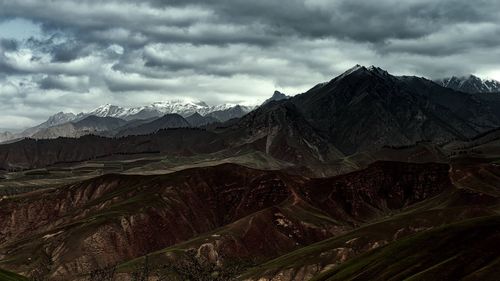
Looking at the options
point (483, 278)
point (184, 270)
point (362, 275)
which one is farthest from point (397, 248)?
point (184, 270)

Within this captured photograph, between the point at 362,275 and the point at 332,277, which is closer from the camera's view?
the point at 362,275

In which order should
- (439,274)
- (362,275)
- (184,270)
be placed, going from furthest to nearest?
(184,270)
(362,275)
(439,274)

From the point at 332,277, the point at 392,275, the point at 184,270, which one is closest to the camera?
the point at 392,275

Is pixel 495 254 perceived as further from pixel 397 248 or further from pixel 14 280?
pixel 14 280

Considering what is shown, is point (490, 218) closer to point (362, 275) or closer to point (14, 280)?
point (362, 275)

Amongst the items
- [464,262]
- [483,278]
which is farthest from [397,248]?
[483,278]

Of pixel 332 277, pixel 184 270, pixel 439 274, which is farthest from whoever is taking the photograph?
pixel 184 270

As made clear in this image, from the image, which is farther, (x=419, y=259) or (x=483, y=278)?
(x=419, y=259)

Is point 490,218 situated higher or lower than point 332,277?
higher

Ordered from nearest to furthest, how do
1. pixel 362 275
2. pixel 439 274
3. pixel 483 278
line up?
pixel 483 278
pixel 439 274
pixel 362 275
